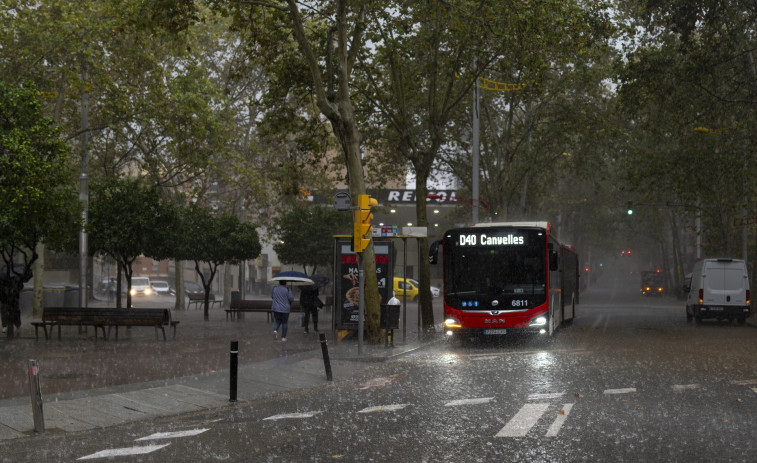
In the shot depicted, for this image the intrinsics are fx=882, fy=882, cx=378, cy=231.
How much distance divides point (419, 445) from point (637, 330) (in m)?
21.4

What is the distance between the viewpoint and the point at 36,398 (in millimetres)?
9617

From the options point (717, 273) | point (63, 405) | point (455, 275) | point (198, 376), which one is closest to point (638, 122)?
point (717, 273)

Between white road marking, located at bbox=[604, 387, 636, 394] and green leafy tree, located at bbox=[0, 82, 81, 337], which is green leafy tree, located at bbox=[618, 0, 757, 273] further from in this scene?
green leafy tree, located at bbox=[0, 82, 81, 337]

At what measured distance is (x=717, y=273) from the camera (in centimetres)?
3272

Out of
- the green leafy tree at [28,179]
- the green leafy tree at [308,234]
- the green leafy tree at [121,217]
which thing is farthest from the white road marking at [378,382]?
the green leafy tree at [308,234]

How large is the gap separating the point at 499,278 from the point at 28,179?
11721 mm

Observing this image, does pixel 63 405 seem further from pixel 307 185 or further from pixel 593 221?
pixel 593 221

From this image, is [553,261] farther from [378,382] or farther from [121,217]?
[121,217]

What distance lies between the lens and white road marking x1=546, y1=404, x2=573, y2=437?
29.8 feet

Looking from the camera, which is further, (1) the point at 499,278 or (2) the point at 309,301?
(2) the point at 309,301

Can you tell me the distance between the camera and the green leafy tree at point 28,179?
2131 cm

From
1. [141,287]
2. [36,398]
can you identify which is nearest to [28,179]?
[36,398]

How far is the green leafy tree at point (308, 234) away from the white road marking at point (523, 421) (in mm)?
38360

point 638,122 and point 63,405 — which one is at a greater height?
point 638,122
